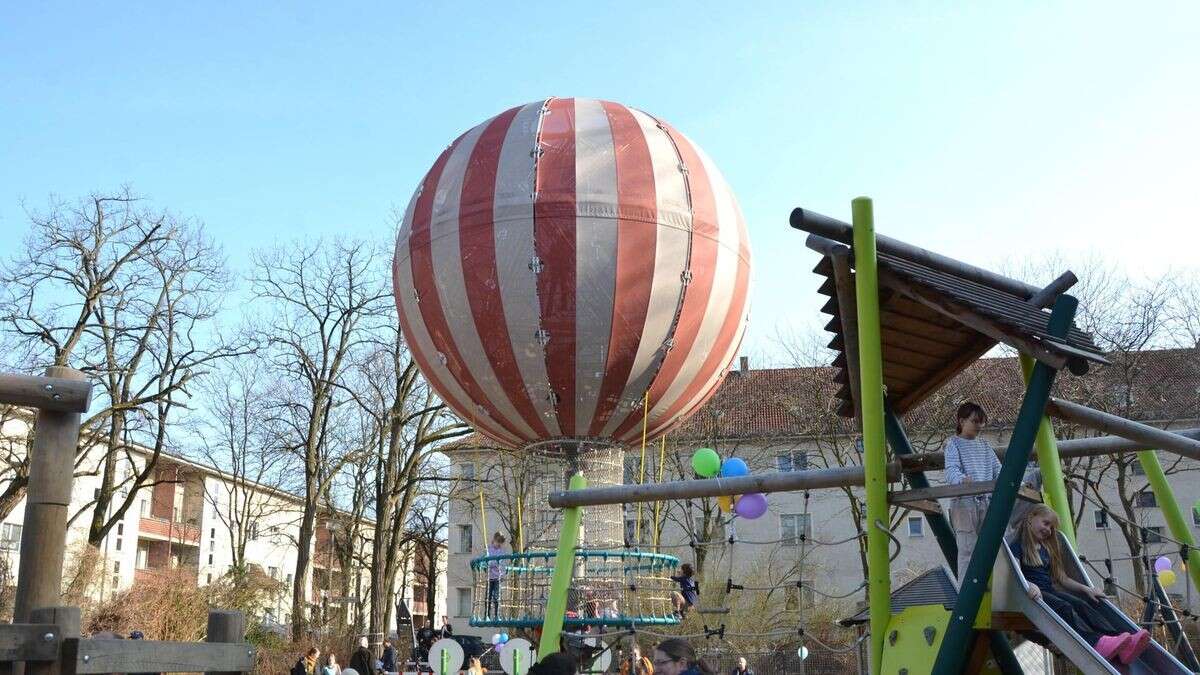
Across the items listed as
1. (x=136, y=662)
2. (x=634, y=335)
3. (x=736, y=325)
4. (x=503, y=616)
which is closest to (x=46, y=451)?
(x=136, y=662)

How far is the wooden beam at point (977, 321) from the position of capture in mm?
5867

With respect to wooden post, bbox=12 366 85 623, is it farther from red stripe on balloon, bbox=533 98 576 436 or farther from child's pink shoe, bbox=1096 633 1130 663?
red stripe on balloon, bbox=533 98 576 436

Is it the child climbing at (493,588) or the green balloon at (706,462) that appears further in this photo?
the green balloon at (706,462)

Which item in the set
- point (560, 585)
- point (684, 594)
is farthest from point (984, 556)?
point (684, 594)

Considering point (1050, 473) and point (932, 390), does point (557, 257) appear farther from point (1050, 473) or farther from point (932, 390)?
point (1050, 473)

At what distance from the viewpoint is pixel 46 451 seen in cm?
498

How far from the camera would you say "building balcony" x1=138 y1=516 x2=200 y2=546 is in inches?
2427

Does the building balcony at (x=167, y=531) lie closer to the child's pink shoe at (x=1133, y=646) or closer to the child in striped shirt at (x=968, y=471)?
the child in striped shirt at (x=968, y=471)

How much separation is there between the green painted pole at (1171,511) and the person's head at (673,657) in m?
5.46

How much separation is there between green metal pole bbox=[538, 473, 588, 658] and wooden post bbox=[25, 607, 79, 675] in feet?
16.1

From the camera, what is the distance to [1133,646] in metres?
5.58

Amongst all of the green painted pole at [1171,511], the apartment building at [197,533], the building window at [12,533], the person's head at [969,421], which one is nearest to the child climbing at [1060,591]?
the person's head at [969,421]

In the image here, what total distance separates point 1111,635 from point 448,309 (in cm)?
717

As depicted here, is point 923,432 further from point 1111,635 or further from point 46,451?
point 46,451
